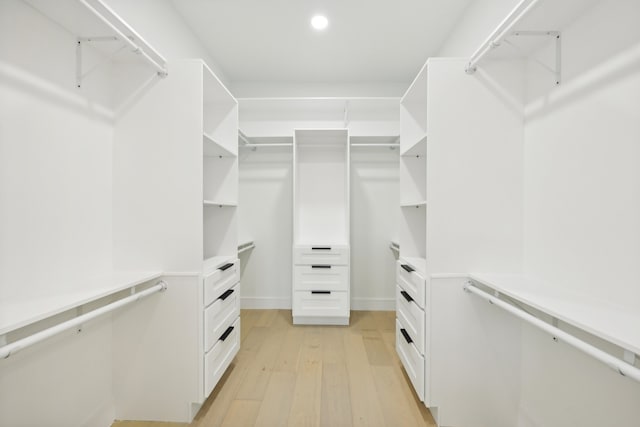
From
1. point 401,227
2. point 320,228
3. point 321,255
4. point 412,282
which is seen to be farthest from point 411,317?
point 320,228

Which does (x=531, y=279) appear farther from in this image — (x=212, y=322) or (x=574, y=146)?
(x=212, y=322)

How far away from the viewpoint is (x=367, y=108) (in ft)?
10.7

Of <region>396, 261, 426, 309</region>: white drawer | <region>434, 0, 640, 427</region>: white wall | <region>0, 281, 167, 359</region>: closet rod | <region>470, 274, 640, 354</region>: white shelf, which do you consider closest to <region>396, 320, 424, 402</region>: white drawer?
<region>396, 261, 426, 309</region>: white drawer

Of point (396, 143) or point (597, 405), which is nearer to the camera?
point (597, 405)

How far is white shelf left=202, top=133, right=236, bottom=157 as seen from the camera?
71.0 inches

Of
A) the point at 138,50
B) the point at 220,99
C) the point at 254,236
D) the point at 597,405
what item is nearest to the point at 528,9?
the point at 597,405

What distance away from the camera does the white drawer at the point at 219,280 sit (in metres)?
1.67

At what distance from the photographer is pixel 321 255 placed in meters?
2.88

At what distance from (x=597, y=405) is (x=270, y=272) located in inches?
111

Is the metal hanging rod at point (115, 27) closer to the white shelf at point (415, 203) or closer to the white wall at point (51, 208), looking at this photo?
the white wall at point (51, 208)

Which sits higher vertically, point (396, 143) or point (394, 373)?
point (396, 143)

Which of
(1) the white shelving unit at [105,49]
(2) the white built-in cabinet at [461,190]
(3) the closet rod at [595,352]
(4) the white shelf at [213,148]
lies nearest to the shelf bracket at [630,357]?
(3) the closet rod at [595,352]

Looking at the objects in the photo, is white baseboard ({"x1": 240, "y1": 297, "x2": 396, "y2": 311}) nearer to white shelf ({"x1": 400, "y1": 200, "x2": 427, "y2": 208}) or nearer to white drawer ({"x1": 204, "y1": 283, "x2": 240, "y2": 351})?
white drawer ({"x1": 204, "y1": 283, "x2": 240, "y2": 351})

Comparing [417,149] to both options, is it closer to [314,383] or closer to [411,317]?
[411,317]
